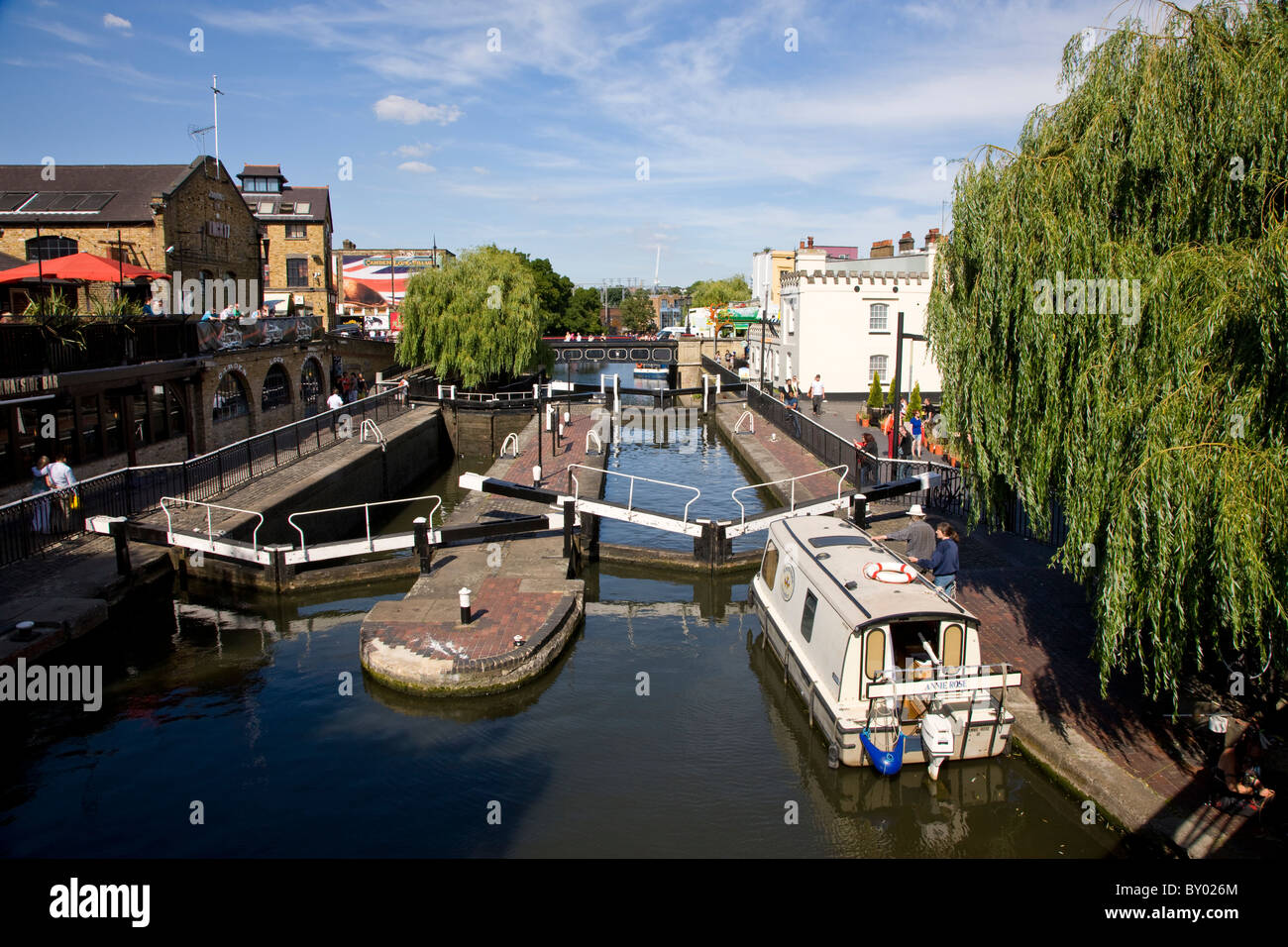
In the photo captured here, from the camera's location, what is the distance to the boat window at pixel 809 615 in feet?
35.9

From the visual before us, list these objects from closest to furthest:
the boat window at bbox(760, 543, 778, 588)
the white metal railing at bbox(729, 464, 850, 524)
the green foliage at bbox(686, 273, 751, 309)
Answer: the boat window at bbox(760, 543, 778, 588) < the white metal railing at bbox(729, 464, 850, 524) < the green foliage at bbox(686, 273, 751, 309)

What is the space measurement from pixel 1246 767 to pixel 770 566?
277 inches

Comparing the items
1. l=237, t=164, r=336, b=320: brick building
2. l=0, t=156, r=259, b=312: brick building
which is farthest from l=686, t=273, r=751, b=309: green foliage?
l=0, t=156, r=259, b=312: brick building

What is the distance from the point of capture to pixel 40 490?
1623cm

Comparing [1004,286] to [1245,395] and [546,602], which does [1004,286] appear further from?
[546,602]

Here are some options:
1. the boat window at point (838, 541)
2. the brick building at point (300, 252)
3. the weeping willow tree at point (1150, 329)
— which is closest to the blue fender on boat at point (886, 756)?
the weeping willow tree at point (1150, 329)

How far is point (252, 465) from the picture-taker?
20906 mm

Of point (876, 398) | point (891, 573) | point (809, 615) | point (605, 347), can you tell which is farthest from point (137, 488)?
point (605, 347)

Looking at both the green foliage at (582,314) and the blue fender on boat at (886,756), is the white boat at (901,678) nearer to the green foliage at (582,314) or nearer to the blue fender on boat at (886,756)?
the blue fender on boat at (886,756)

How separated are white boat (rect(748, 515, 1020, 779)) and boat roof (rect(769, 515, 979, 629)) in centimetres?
2

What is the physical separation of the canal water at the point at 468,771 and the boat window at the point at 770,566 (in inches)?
47.6

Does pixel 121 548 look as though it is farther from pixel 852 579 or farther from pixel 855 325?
pixel 855 325

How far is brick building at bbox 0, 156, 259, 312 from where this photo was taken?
28562 mm

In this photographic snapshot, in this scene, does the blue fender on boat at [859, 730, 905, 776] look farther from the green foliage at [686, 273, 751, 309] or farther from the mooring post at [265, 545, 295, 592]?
the green foliage at [686, 273, 751, 309]
